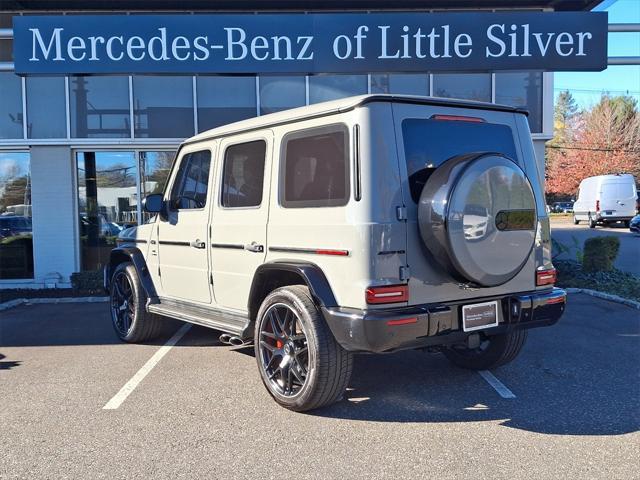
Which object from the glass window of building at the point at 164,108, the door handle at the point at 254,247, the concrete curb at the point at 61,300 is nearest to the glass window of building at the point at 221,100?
the glass window of building at the point at 164,108

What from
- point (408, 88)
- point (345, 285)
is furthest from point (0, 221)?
point (345, 285)

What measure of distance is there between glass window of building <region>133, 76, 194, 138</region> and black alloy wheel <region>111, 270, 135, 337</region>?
4.64 m

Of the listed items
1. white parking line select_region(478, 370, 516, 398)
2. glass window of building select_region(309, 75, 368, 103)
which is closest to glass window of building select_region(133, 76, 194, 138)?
glass window of building select_region(309, 75, 368, 103)

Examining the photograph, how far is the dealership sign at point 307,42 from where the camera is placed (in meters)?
8.04

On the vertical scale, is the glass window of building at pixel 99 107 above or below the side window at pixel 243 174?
above

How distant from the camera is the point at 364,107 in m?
3.77

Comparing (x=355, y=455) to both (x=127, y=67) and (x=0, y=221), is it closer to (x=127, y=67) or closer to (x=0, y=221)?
(x=127, y=67)

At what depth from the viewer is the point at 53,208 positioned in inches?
414

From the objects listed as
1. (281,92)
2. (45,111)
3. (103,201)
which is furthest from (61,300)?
(281,92)

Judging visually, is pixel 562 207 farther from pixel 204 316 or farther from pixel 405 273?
pixel 405 273

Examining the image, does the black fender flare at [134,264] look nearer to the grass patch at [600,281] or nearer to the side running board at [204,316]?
the side running board at [204,316]

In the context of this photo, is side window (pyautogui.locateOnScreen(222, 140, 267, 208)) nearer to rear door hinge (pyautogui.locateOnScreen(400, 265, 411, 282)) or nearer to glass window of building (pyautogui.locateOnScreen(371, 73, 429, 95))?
rear door hinge (pyautogui.locateOnScreen(400, 265, 411, 282))

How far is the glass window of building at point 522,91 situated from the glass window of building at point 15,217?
9167mm

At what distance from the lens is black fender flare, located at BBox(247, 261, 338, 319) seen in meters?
3.85
